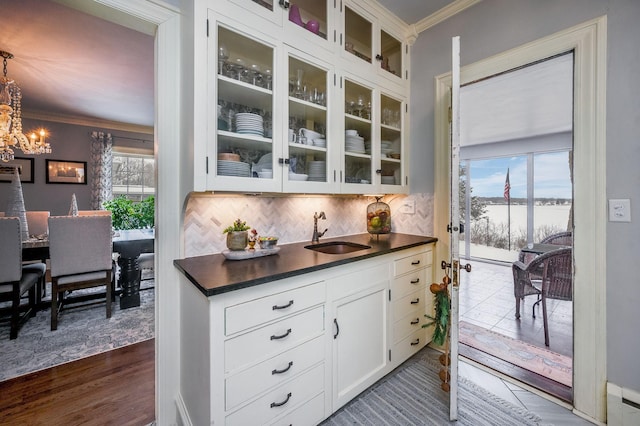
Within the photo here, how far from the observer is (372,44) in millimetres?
2072

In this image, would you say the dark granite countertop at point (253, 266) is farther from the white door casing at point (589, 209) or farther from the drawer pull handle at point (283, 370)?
the white door casing at point (589, 209)

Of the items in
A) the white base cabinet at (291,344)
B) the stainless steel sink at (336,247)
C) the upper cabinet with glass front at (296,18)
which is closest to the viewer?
the white base cabinet at (291,344)

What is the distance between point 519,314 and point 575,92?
2355 millimetres

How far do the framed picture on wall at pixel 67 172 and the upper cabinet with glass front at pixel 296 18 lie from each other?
5166mm

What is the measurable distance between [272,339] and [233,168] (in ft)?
2.92

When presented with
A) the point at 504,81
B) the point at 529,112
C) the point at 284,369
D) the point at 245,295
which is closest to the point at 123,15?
the point at 245,295

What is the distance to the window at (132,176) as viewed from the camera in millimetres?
5332

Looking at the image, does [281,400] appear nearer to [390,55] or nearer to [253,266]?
[253,266]

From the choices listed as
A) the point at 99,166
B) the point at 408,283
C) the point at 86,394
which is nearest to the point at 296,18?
the point at 408,283

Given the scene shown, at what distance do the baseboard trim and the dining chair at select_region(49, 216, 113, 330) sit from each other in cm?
405

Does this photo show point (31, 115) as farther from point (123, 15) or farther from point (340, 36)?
point (340, 36)

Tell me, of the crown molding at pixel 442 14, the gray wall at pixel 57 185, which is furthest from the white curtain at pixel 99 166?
the crown molding at pixel 442 14

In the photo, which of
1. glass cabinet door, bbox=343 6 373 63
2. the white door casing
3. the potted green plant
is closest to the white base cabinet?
the potted green plant

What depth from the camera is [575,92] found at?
156 cm
